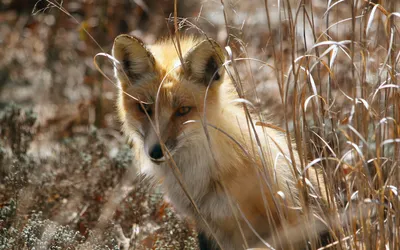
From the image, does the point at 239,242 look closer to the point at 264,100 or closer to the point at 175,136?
the point at 175,136

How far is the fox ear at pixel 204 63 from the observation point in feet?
10.3

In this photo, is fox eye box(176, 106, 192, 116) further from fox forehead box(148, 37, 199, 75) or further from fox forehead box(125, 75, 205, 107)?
fox forehead box(148, 37, 199, 75)

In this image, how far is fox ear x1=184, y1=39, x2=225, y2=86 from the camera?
10.3ft

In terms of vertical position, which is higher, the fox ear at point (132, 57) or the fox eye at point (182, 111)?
the fox ear at point (132, 57)

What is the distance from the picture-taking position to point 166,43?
389 cm

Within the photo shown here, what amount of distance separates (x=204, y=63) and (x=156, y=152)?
624mm

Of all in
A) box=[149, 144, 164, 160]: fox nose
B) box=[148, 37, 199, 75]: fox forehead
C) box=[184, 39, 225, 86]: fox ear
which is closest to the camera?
box=[149, 144, 164, 160]: fox nose

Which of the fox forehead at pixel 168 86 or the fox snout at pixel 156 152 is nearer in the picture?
the fox snout at pixel 156 152

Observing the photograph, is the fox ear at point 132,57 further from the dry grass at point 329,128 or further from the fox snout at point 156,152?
the fox snout at point 156,152

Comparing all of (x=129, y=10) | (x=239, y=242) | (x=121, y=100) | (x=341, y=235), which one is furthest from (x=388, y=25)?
(x=129, y=10)

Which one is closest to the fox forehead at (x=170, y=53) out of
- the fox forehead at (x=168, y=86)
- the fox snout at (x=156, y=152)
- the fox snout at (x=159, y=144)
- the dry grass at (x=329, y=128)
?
the fox forehead at (x=168, y=86)

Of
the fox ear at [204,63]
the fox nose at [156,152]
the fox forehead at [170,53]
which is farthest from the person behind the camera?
the fox forehead at [170,53]

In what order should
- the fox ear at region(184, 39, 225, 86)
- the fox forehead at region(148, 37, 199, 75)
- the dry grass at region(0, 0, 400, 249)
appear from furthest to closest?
1. the fox forehead at region(148, 37, 199, 75)
2. the fox ear at region(184, 39, 225, 86)
3. the dry grass at region(0, 0, 400, 249)

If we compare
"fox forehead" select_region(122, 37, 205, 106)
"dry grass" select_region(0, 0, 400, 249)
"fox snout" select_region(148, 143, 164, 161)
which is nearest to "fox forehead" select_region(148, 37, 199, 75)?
"fox forehead" select_region(122, 37, 205, 106)
